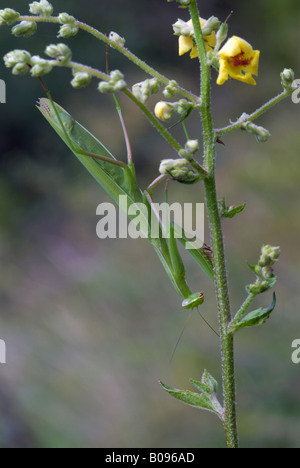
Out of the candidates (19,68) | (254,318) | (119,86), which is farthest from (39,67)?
(254,318)

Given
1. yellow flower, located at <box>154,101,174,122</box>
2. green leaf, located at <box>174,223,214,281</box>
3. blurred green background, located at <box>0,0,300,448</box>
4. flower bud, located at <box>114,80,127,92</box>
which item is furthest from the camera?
blurred green background, located at <box>0,0,300,448</box>

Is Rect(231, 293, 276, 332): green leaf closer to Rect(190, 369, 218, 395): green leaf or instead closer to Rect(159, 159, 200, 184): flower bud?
Rect(190, 369, 218, 395): green leaf

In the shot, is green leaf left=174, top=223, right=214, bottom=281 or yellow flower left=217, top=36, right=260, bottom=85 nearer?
yellow flower left=217, top=36, right=260, bottom=85

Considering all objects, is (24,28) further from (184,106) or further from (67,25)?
(184,106)

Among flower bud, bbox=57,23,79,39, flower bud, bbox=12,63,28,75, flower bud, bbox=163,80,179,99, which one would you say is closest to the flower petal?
flower bud, bbox=163,80,179,99

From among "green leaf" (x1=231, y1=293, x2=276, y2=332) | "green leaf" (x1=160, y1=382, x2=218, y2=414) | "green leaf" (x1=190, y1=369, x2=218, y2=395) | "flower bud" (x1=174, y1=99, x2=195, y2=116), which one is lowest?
"green leaf" (x1=160, y1=382, x2=218, y2=414)

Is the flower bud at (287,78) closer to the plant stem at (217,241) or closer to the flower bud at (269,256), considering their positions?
the plant stem at (217,241)

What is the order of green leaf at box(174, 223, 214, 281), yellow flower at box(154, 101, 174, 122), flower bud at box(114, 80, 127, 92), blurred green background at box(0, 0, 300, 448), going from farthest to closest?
blurred green background at box(0, 0, 300, 448) < green leaf at box(174, 223, 214, 281) < yellow flower at box(154, 101, 174, 122) < flower bud at box(114, 80, 127, 92)
